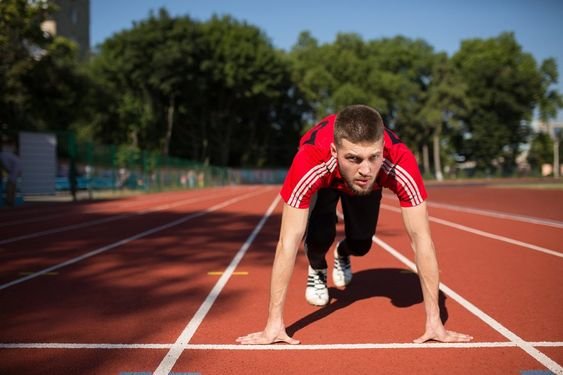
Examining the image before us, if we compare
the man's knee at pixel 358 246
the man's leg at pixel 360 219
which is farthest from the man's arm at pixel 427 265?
the man's knee at pixel 358 246

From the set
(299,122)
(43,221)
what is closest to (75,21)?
(299,122)

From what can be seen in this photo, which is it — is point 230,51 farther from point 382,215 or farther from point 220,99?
point 382,215

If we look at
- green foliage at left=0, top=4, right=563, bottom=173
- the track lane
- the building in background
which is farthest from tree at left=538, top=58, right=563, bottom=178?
the track lane

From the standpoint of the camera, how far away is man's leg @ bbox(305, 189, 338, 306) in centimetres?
404

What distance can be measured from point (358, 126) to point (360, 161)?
0.19 m

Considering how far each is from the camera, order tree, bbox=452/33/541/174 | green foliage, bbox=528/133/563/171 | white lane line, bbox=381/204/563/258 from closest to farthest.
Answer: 1. white lane line, bbox=381/204/563/258
2. tree, bbox=452/33/541/174
3. green foliage, bbox=528/133/563/171

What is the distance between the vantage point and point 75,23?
47.0m

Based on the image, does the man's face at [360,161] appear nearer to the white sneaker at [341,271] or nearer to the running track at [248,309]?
the running track at [248,309]

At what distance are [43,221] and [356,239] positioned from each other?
9351 mm

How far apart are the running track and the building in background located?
41.6 metres

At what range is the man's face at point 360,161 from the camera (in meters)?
2.75

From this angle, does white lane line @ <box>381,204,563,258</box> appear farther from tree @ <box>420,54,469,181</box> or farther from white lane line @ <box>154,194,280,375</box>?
tree @ <box>420,54,469,181</box>

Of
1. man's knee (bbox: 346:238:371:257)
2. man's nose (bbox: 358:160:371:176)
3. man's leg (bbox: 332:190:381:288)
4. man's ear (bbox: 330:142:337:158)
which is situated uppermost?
man's ear (bbox: 330:142:337:158)

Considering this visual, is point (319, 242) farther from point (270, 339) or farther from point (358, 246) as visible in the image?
point (270, 339)
